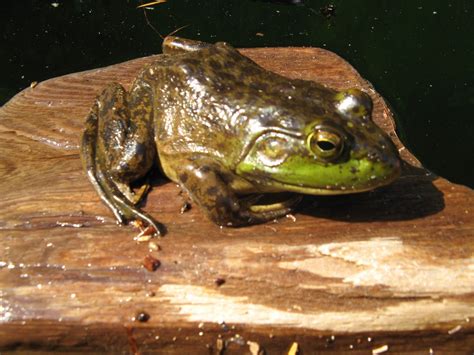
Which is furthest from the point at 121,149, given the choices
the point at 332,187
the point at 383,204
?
the point at 383,204

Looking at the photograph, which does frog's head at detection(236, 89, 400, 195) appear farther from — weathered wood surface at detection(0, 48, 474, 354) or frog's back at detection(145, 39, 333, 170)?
weathered wood surface at detection(0, 48, 474, 354)

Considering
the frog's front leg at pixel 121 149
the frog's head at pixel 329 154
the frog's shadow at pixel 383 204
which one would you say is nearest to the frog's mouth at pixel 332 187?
the frog's head at pixel 329 154

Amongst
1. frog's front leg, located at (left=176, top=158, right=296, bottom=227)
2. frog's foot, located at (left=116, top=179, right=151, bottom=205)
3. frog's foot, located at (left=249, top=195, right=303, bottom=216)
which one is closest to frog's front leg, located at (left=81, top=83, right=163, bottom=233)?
frog's foot, located at (left=116, top=179, right=151, bottom=205)

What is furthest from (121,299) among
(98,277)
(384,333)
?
(384,333)

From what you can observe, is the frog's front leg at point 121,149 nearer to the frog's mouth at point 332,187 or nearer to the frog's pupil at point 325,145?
the frog's mouth at point 332,187

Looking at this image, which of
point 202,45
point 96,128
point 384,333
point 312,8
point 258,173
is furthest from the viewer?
point 312,8

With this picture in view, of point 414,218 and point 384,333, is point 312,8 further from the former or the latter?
point 384,333
